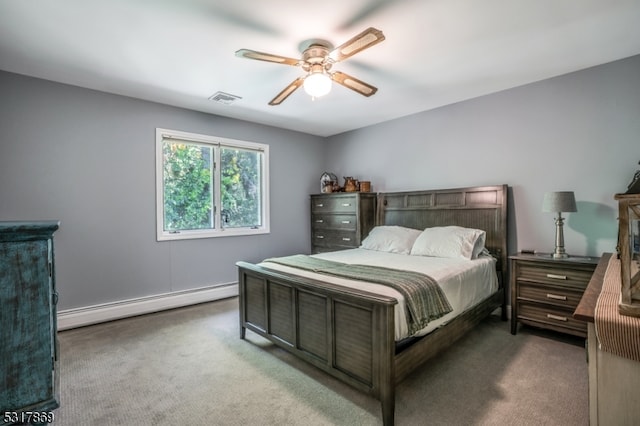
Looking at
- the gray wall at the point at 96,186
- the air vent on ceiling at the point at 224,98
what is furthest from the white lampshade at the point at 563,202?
the gray wall at the point at 96,186

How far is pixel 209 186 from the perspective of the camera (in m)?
4.28

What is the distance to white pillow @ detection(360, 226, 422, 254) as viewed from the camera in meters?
3.71

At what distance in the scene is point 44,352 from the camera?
91 cm

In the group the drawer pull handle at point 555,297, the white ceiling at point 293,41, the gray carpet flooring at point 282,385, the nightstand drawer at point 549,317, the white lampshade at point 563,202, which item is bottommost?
the gray carpet flooring at point 282,385

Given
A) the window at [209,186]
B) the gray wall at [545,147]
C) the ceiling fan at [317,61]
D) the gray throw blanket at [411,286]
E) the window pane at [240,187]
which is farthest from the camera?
the window pane at [240,187]

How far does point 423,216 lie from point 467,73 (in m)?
1.77

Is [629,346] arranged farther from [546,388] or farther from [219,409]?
[219,409]

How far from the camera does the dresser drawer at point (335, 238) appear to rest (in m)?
4.57

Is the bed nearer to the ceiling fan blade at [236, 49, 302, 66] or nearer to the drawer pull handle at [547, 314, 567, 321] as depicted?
the drawer pull handle at [547, 314, 567, 321]

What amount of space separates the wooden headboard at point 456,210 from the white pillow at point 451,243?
0.19 meters

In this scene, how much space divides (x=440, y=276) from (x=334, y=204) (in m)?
2.61

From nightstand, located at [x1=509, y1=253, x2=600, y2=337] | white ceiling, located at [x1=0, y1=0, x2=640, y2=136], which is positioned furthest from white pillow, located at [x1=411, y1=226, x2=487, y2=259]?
white ceiling, located at [x1=0, y1=0, x2=640, y2=136]

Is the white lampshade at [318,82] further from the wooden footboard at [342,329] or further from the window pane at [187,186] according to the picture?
the window pane at [187,186]

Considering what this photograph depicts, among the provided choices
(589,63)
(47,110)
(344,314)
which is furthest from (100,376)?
(589,63)
